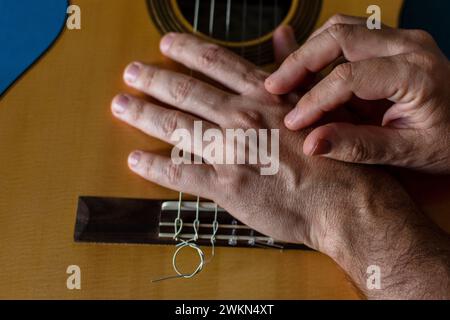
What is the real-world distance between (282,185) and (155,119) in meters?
0.27

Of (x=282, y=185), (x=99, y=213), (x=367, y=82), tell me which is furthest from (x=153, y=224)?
(x=367, y=82)

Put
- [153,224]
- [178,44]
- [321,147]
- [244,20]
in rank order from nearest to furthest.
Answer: [321,147] → [153,224] → [178,44] → [244,20]

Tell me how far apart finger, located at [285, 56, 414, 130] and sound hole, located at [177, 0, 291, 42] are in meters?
0.39

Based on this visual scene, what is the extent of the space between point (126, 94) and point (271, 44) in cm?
34

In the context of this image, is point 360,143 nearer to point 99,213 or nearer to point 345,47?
point 345,47

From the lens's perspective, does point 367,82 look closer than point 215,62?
Yes

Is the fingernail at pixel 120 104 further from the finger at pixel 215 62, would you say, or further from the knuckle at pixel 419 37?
the knuckle at pixel 419 37

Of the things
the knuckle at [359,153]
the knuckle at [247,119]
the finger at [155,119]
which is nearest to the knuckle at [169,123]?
the finger at [155,119]

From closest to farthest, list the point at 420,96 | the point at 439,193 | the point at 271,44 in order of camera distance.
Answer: the point at 420,96 < the point at 439,193 < the point at 271,44

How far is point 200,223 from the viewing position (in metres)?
0.90

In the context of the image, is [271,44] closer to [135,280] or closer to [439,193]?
[439,193]

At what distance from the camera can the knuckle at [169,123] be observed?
3.02 feet

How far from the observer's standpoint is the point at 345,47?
0.87 metres
